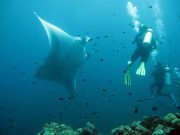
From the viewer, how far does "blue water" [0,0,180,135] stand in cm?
3566

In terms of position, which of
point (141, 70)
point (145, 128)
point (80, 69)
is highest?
point (80, 69)

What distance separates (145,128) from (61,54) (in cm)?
718

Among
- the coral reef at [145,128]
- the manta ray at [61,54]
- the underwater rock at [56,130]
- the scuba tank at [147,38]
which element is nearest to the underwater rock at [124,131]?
the coral reef at [145,128]

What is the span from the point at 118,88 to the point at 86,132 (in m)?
41.6

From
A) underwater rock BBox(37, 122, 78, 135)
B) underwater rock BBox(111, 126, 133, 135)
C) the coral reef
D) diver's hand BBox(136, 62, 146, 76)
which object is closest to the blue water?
diver's hand BBox(136, 62, 146, 76)

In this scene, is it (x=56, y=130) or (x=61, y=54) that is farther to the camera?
(x=61, y=54)

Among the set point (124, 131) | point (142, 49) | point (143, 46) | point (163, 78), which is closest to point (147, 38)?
point (143, 46)

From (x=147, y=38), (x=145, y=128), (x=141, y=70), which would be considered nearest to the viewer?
(x=145, y=128)

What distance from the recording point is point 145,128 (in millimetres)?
6621

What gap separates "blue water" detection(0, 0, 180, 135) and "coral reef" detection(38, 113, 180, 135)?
2107 cm

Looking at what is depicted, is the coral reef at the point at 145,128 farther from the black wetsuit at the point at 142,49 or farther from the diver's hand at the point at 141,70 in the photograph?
the black wetsuit at the point at 142,49

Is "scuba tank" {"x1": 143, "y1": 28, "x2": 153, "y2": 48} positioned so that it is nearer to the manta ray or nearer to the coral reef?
the coral reef

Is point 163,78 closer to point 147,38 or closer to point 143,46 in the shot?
point 143,46

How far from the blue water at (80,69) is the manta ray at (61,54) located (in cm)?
1633
